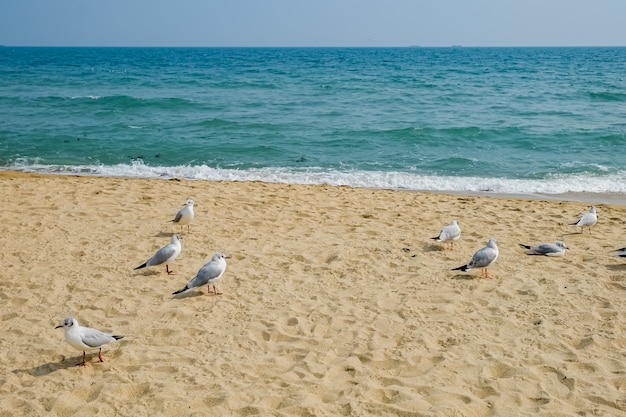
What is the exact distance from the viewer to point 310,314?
21.6ft

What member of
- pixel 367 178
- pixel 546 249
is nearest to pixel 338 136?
pixel 367 178

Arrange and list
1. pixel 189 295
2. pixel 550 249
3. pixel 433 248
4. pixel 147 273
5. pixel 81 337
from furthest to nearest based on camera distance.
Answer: pixel 433 248, pixel 550 249, pixel 147 273, pixel 189 295, pixel 81 337

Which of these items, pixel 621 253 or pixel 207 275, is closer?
pixel 207 275

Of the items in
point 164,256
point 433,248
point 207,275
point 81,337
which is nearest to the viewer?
point 81,337

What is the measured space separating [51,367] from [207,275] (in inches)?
78.3

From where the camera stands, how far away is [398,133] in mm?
21828

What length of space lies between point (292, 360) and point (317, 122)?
19.6 metres

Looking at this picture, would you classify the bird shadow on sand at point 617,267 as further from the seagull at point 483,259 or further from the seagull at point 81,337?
the seagull at point 81,337

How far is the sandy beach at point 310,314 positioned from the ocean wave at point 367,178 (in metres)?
3.57

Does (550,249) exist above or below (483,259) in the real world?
below

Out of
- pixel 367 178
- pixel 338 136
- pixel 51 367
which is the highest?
pixel 338 136

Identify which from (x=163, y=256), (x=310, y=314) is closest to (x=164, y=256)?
(x=163, y=256)

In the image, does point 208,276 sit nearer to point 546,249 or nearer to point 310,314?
point 310,314

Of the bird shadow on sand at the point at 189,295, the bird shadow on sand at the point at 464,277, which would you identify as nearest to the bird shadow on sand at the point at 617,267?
the bird shadow on sand at the point at 464,277
